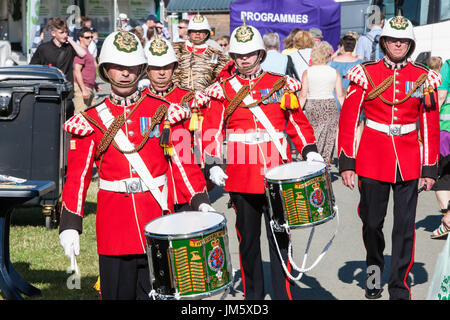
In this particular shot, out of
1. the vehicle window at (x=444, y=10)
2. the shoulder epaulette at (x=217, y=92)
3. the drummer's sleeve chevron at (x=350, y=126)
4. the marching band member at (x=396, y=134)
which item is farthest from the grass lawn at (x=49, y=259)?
the vehicle window at (x=444, y=10)

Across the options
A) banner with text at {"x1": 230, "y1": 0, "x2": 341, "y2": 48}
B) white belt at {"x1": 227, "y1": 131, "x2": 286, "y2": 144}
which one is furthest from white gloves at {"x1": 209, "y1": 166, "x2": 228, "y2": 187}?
banner with text at {"x1": 230, "y1": 0, "x2": 341, "y2": 48}

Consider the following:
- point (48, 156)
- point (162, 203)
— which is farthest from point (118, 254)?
point (48, 156)

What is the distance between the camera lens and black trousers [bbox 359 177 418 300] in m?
6.33

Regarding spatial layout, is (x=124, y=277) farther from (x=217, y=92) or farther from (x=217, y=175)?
(x=217, y=92)

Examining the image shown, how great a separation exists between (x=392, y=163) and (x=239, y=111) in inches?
51.0

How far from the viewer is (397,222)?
6.39 m

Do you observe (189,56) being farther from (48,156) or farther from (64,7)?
(64,7)

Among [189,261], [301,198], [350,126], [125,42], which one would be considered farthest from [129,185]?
[350,126]

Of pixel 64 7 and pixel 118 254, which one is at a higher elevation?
pixel 64 7

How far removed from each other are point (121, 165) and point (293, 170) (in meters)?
1.37

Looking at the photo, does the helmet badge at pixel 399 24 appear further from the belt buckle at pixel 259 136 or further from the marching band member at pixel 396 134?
the belt buckle at pixel 259 136

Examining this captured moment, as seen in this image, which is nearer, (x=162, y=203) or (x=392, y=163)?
(x=162, y=203)
